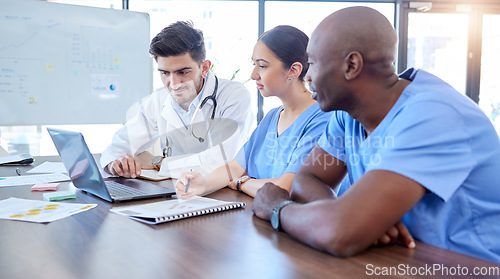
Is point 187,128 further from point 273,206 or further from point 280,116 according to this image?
point 273,206

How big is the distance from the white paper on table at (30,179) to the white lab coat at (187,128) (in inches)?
9.9

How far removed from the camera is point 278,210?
2.99 ft

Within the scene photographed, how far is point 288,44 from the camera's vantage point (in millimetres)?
1593

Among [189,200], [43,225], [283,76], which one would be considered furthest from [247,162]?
[43,225]

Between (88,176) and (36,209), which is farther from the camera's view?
(88,176)

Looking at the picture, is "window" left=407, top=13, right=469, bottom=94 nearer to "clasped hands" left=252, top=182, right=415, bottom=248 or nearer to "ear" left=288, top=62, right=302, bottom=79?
"ear" left=288, top=62, right=302, bottom=79

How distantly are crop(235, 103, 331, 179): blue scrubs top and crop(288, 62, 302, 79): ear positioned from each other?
0.16 m

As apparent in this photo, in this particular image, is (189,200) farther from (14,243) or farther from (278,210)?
(14,243)

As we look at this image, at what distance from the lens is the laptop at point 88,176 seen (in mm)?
1190

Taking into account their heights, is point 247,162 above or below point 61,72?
below

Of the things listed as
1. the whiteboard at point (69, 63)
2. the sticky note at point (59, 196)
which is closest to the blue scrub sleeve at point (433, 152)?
the sticky note at point (59, 196)

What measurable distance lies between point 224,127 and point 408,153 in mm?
1399

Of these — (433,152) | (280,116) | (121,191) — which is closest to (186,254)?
(433,152)

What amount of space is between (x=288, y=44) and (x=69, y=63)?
234 centimetres
